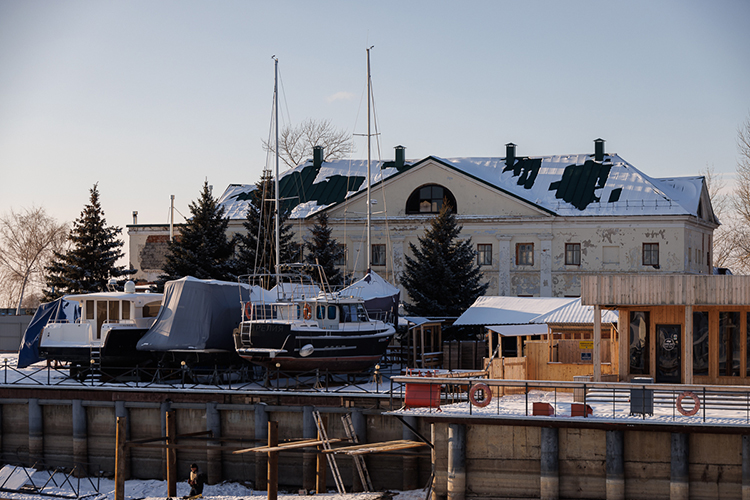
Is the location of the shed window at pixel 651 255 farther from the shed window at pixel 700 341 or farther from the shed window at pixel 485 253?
the shed window at pixel 700 341

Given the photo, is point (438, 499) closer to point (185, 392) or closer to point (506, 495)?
point (506, 495)

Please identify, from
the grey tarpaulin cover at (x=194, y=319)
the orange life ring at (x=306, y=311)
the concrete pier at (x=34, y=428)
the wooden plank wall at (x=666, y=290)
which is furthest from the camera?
the grey tarpaulin cover at (x=194, y=319)

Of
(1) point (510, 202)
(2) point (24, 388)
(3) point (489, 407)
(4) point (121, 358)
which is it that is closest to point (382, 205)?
(1) point (510, 202)

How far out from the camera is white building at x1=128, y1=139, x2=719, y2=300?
Result: 5216 cm

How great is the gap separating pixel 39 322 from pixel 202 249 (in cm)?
1363

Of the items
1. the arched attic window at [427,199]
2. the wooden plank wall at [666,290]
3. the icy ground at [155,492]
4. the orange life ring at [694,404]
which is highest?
the arched attic window at [427,199]

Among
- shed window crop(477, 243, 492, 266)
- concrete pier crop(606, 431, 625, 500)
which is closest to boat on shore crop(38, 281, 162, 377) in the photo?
concrete pier crop(606, 431, 625, 500)

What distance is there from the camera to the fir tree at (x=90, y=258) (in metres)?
47.8

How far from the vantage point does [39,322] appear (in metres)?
36.6

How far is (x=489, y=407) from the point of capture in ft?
73.8

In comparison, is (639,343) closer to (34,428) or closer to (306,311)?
(306,311)

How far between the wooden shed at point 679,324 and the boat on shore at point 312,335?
1009 cm

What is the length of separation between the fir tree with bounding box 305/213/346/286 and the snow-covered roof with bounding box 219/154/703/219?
13.1 ft

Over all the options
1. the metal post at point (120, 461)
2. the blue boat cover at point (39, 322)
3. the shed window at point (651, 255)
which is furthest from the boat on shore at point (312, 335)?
the shed window at point (651, 255)
